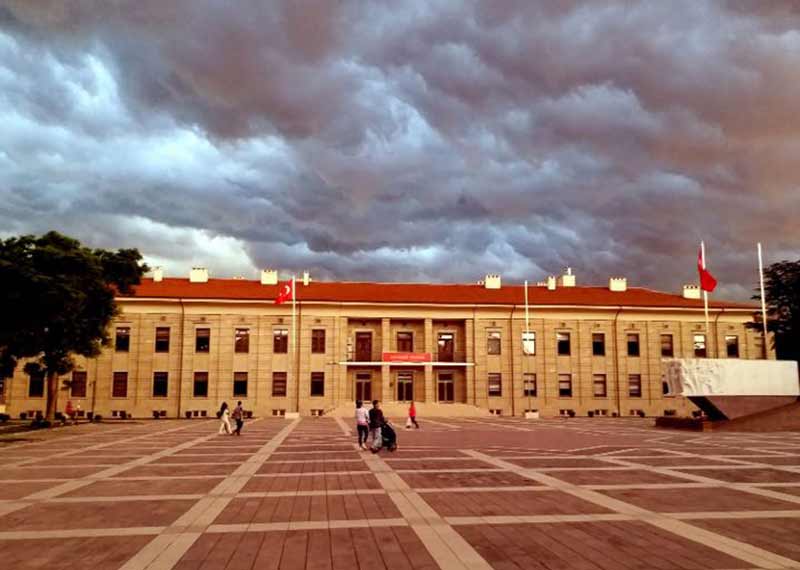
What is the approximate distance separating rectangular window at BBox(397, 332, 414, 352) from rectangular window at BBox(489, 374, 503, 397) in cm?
759

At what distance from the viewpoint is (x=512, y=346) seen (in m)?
58.6

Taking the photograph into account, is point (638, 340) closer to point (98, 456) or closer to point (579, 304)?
point (579, 304)

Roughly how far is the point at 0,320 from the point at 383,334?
108ft

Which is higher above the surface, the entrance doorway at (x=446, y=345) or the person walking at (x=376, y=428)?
the entrance doorway at (x=446, y=345)

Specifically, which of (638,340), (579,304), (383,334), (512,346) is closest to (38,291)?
(383,334)

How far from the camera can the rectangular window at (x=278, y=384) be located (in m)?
55.8

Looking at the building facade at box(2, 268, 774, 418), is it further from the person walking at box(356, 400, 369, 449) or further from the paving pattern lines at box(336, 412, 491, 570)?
the paving pattern lines at box(336, 412, 491, 570)

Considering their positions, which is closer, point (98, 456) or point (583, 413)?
point (98, 456)

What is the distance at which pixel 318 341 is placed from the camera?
187 feet

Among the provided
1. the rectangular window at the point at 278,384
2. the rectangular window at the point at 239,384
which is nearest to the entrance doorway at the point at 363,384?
the rectangular window at the point at 278,384

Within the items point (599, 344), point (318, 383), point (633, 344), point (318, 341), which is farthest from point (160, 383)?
point (633, 344)

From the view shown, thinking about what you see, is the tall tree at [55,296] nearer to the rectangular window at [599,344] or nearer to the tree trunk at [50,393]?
the tree trunk at [50,393]

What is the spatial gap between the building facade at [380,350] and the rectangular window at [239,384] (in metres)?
0.13

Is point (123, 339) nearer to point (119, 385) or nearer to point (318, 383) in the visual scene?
point (119, 385)
